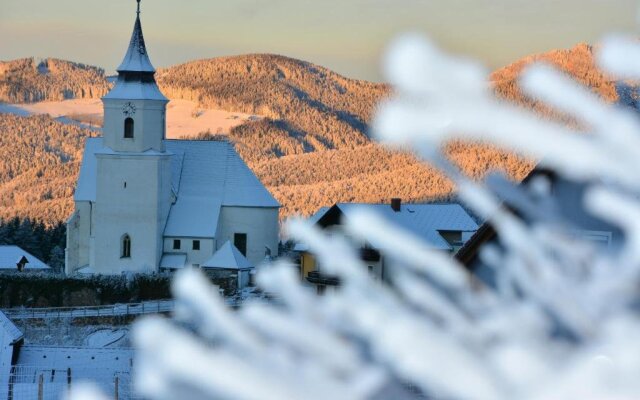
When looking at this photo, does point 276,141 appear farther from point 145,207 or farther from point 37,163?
point 145,207

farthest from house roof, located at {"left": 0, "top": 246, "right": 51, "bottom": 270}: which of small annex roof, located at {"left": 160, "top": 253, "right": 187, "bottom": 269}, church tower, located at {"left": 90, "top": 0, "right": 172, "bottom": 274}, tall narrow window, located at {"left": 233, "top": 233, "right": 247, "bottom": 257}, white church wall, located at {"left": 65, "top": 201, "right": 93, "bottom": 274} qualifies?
tall narrow window, located at {"left": 233, "top": 233, "right": 247, "bottom": 257}

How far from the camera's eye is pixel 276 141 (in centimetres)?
15125

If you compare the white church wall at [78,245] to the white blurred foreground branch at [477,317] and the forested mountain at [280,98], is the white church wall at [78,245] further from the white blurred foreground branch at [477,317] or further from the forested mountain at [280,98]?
the forested mountain at [280,98]

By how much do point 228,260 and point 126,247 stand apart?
4419 mm

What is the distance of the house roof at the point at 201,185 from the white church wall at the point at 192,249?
0.16 m

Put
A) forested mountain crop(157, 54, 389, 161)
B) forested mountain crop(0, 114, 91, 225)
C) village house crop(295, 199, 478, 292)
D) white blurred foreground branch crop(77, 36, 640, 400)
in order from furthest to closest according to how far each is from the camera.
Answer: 1. forested mountain crop(157, 54, 389, 161)
2. forested mountain crop(0, 114, 91, 225)
3. village house crop(295, 199, 478, 292)
4. white blurred foreground branch crop(77, 36, 640, 400)

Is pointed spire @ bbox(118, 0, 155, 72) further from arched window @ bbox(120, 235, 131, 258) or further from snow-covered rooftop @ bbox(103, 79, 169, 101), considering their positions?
arched window @ bbox(120, 235, 131, 258)

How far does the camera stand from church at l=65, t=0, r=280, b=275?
41.3 meters

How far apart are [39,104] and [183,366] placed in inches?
7904

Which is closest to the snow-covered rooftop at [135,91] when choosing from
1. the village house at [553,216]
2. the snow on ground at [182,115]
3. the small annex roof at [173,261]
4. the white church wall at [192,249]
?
the white church wall at [192,249]

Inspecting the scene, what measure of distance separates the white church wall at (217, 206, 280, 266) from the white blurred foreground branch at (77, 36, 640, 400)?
1553 inches

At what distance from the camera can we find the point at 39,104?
19788 centimetres

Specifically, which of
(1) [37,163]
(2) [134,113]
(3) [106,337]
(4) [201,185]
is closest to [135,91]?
(2) [134,113]

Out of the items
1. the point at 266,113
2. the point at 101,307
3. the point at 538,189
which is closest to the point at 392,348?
the point at 538,189
